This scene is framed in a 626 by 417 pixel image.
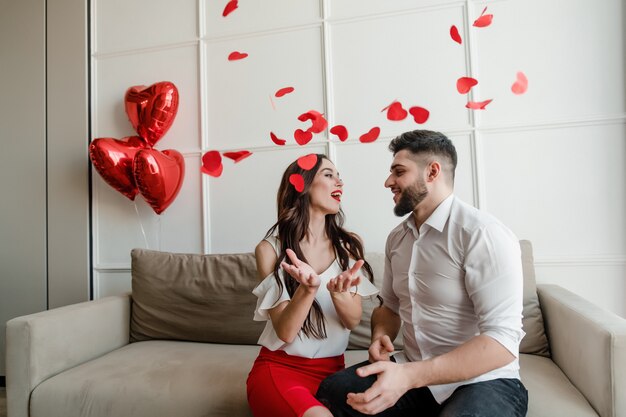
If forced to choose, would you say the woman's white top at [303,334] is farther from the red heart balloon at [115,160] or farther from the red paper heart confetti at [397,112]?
the red heart balloon at [115,160]

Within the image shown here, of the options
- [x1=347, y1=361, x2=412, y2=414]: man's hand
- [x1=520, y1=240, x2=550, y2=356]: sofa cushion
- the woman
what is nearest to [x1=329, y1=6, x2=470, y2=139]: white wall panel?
the woman

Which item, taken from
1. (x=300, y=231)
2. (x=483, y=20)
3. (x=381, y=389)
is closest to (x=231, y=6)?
(x=483, y=20)

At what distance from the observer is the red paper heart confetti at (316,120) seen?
86.8 inches

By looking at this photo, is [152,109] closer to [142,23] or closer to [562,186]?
[142,23]

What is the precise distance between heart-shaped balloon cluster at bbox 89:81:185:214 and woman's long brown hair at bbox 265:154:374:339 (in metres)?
0.95

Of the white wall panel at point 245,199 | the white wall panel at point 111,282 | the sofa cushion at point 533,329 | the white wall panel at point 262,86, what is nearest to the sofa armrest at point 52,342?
the white wall panel at point 111,282

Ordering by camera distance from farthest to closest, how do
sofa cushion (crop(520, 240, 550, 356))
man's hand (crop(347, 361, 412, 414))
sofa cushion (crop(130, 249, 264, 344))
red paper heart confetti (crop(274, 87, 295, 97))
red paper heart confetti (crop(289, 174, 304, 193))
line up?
red paper heart confetti (crop(274, 87, 295, 97)) < sofa cushion (crop(130, 249, 264, 344)) < sofa cushion (crop(520, 240, 550, 356)) < red paper heart confetti (crop(289, 174, 304, 193)) < man's hand (crop(347, 361, 412, 414))

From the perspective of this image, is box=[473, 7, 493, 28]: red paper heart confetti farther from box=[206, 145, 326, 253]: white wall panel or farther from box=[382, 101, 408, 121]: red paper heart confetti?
box=[206, 145, 326, 253]: white wall panel

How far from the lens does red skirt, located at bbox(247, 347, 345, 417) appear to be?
1.13 m

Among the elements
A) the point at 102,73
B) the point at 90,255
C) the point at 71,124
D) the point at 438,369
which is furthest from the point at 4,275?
the point at 438,369

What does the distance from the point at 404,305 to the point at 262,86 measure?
5.08 ft

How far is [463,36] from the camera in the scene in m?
2.08

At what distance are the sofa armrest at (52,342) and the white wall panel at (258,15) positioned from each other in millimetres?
1615

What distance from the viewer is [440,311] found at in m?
1.15
